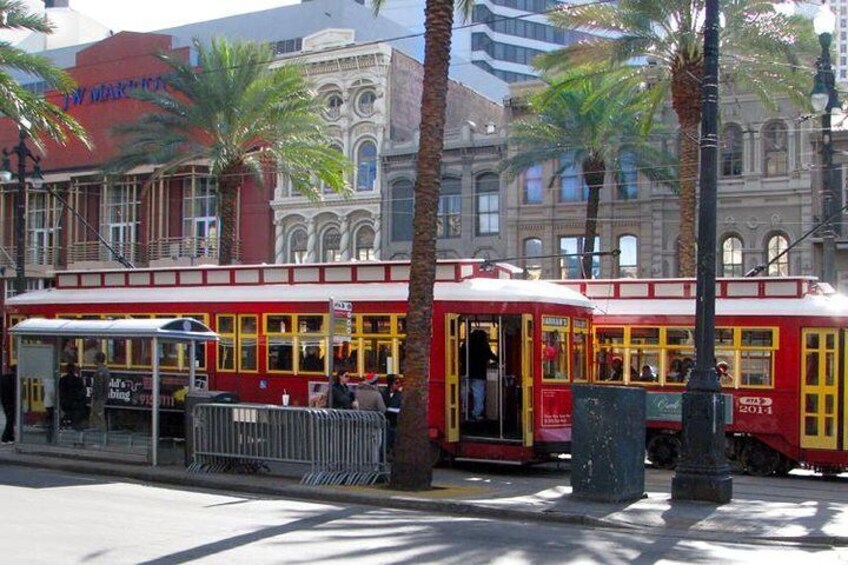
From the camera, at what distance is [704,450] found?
1438cm

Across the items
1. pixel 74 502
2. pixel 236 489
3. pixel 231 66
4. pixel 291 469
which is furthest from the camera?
pixel 231 66

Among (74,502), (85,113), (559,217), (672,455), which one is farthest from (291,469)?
(85,113)

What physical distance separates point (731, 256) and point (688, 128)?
44.7 feet

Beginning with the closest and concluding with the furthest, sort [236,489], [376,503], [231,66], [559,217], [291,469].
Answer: [376,503]
[236,489]
[291,469]
[231,66]
[559,217]

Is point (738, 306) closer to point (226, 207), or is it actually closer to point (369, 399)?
point (369, 399)

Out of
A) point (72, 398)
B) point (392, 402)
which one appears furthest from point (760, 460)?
point (72, 398)

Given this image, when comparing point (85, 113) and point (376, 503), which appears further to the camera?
point (85, 113)

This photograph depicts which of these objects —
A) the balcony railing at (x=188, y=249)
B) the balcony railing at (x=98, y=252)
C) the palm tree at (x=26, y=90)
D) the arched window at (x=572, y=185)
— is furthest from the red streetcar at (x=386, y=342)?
the balcony railing at (x=98, y=252)

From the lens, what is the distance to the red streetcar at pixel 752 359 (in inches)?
735

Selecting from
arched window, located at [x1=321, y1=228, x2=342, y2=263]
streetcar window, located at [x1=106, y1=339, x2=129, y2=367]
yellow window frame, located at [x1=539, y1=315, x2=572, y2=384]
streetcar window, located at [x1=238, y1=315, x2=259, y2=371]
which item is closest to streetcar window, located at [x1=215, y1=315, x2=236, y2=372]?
streetcar window, located at [x1=238, y1=315, x2=259, y2=371]

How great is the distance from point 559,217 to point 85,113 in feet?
75.7

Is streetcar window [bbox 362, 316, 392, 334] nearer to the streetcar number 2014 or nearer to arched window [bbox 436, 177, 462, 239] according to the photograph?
the streetcar number 2014

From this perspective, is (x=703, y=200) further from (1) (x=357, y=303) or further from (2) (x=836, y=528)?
(1) (x=357, y=303)

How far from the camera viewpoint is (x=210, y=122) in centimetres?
3281
